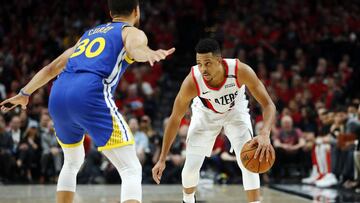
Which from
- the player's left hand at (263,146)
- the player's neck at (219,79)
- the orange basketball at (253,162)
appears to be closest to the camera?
the player's left hand at (263,146)

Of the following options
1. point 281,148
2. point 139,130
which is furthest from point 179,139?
point 281,148

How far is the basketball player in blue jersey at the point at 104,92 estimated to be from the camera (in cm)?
458

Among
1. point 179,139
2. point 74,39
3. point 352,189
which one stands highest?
point 74,39

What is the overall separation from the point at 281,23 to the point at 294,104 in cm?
516

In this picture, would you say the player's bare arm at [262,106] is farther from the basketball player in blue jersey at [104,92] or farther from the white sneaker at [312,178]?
the white sneaker at [312,178]

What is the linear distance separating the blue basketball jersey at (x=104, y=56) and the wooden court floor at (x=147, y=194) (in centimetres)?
431

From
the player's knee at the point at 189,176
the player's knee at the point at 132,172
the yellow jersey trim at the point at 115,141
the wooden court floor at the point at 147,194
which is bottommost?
the wooden court floor at the point at 147,194

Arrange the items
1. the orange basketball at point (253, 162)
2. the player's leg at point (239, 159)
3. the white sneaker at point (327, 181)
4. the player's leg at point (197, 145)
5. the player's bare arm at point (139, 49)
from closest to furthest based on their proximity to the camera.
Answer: the player's bare arm at point (139, 49), the orange basketball at point (253, 162), the player's leg at point (239, 159), the player's leg at point (197, 145), the white sneaker at point (327, 181)

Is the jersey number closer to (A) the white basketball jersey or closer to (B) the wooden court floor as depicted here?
(A) the white basketball jersey

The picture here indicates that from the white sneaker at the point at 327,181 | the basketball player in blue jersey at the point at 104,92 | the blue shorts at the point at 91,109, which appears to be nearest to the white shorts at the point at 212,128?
the basketball player in blue jersey at the point at 104,92

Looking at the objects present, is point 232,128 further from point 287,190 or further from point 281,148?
point 281,148

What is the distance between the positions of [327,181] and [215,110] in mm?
5384

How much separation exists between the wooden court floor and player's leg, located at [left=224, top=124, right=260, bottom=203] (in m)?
2.64

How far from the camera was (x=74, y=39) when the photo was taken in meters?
15.9
